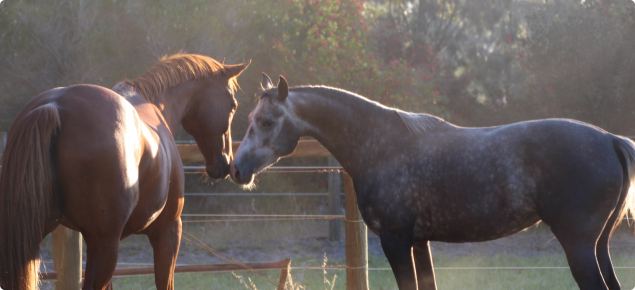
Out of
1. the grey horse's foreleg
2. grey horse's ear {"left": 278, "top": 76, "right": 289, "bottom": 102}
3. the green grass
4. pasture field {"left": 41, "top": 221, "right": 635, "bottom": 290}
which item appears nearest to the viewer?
the grey horse's foreleg

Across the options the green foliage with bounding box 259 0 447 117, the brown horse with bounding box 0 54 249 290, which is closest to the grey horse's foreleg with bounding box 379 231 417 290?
the brown horse with bounding box 0 54 249 290

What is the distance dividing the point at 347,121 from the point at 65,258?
207cm

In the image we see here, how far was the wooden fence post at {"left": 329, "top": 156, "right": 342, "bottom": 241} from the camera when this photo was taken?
22.7ft

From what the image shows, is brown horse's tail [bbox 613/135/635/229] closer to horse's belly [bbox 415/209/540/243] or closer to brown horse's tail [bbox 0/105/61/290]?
horse's belly [bbox 415/209/540/243]

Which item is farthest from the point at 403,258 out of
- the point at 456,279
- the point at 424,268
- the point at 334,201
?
the point at 334,201

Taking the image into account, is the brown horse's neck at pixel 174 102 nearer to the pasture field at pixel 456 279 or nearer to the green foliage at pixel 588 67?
the pasture field at pixel 456 279

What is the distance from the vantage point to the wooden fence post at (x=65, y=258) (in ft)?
10.6

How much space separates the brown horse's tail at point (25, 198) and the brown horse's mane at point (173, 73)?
1.26 metres

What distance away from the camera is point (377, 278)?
5727 mm

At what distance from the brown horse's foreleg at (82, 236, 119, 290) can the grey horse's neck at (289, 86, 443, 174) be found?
1215 mm

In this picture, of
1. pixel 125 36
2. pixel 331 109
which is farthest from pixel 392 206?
pixel 125 36

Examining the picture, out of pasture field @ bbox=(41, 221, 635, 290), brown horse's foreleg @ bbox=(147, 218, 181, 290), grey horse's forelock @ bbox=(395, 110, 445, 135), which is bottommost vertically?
pasture field @ bbox=(41, 221, 635, 290)

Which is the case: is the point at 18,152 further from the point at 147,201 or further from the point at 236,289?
the point at 236,289

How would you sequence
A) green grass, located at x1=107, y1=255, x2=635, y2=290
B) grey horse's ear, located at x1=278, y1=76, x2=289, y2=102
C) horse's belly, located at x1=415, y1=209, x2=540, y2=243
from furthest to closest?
green grass, located at x1=107, y1=255, x2=635, y2=290, grey horse's ear, located at x1=278, y1=76, x2=289, y2=102, horse's belly, located at x1=415, y1=209, x2=540, y2=243
